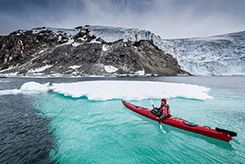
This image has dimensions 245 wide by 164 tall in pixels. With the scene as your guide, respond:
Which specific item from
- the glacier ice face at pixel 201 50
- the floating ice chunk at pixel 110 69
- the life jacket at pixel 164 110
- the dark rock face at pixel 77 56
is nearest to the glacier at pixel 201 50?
the glacier ice face at pixel 201 50

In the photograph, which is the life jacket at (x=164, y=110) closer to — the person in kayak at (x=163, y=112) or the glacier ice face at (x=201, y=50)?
the person in kayak at (x=163, y=112)

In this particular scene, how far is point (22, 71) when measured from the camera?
93.9 metres

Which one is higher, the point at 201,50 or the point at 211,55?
the point at 201,50

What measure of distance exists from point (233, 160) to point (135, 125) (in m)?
5.14

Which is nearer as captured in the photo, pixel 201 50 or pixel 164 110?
pixel 164 110

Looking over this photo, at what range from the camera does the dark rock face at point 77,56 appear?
92.4 metres

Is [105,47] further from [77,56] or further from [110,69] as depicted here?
[110,69]

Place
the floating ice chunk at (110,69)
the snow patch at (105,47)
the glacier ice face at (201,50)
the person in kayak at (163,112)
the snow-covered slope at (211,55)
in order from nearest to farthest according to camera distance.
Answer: the person in kayak at (163,112) < the snow-covered slope at (211,55) < the glacier ice face at (201,50) < the floating ice chunk at (110,69) < the snow patch at (105,47)

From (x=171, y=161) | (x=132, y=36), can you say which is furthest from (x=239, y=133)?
(x=132, y=36)

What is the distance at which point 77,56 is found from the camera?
99.4 meters

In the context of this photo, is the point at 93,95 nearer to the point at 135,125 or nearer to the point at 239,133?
the point at 135,125

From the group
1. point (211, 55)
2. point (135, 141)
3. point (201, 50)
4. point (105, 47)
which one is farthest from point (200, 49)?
point (135, 141)

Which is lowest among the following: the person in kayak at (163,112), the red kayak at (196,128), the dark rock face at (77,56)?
the red kayak at (196,128)

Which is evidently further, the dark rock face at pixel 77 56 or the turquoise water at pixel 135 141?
the dark rock face at pixel 77 56
